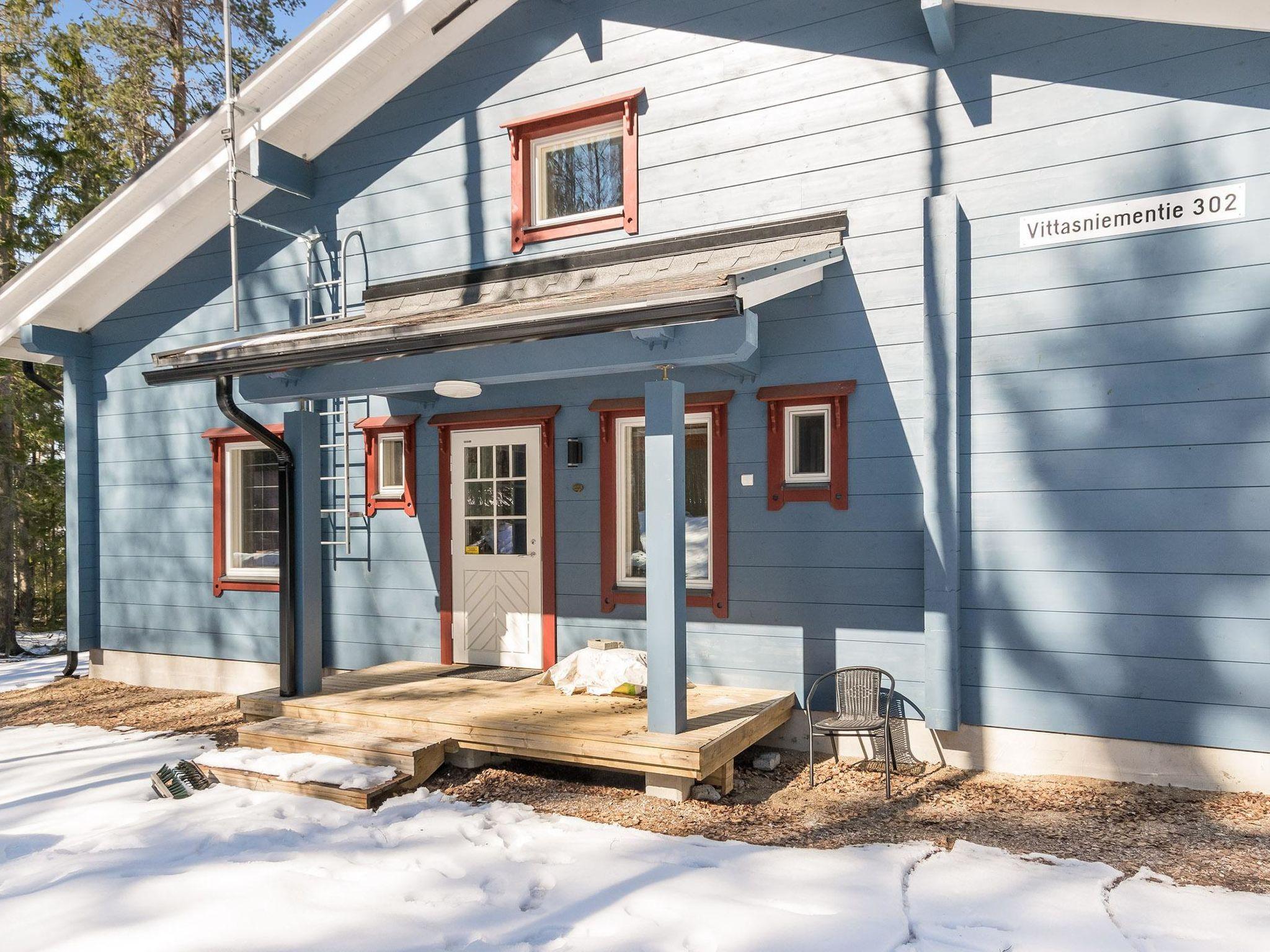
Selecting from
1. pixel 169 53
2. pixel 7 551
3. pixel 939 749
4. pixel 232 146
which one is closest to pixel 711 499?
pixel 939 749

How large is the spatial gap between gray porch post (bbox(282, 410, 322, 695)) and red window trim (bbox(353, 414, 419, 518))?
0.93 metres

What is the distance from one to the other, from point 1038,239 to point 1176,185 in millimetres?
692

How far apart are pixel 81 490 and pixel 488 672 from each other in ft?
16.0

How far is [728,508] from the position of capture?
5648 mm

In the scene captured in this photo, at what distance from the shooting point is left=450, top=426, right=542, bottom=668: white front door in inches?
251

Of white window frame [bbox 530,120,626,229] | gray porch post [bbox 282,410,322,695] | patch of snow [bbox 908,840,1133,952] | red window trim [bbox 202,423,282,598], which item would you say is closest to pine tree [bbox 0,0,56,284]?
red window trim [bbox 202,423,282,598]

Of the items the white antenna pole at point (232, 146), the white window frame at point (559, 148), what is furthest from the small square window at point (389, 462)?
the white window frame at point (559, 148)

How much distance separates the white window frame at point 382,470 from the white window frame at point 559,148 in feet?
6.68

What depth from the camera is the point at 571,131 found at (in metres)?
6.28

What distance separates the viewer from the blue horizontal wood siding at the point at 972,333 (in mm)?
4414

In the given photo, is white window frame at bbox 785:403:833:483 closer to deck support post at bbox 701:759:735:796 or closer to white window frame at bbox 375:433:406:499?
deck support post at bbox 701:759:735:796

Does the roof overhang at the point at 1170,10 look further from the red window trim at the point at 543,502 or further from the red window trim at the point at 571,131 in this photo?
the red window trim at the point at 543,502

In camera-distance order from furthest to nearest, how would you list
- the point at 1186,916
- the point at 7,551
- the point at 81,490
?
the point at 7,551
the point at 81,490
the point at 1186,916

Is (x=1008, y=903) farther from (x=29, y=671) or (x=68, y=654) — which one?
(x=29, y=671)
